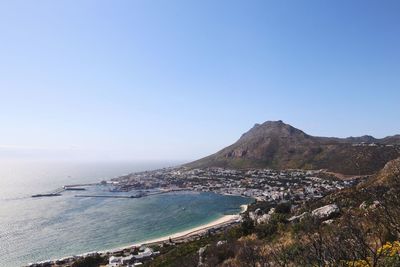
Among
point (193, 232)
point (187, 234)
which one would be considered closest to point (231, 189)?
point (193, 232)

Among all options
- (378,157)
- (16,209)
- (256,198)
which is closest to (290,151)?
A: (378,157)

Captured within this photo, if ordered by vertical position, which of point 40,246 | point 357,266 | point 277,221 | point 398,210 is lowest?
point 40,246

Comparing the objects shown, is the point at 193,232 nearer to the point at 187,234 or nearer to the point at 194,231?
the point at 194,231

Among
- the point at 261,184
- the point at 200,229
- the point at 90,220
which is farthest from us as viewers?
the point at 261,184

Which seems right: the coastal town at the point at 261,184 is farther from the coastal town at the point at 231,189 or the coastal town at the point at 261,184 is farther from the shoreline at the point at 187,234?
the shoreline at the point at 187,234

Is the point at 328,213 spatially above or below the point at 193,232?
above

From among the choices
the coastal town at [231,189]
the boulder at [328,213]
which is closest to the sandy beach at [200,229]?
the coastal town at [231,189]

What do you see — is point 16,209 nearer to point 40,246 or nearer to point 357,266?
point 40,246
